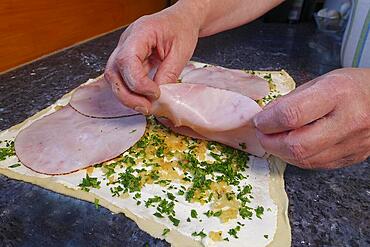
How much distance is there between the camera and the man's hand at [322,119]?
70 cm

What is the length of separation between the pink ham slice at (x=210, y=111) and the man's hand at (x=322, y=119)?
15 centimetres

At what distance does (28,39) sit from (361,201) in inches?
51.1

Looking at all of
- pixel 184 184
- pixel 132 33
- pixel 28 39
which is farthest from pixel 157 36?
pixel 28 39

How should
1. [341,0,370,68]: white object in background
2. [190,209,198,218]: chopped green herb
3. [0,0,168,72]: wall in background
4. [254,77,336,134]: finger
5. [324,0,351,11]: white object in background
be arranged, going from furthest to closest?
1. [324,0,351,11]: white object in background
2. [0,0,168,72]: wall in background
3. [341,0,370,68]: white object in background
4. [190,209,198,218]: chopped green herb
5. [254,77,336,134]: finger

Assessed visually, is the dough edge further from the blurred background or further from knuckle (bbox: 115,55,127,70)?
the blurred background

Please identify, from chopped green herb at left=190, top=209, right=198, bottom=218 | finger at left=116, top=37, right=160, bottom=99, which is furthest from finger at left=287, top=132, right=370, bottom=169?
finger at left=116, top=37, right=160, bottom=99

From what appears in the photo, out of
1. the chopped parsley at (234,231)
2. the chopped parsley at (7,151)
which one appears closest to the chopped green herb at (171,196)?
the chopped parsley at (234,231)

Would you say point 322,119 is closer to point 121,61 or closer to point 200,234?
point 200,234

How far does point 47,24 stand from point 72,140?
0.74 meters

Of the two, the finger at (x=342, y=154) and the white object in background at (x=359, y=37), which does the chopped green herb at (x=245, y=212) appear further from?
the white object in background at (x=359, y=37)

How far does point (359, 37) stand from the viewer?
1.26 meters

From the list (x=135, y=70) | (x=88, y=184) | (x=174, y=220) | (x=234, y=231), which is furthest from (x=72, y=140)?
(x=234, y=231)

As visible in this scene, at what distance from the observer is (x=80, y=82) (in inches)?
54.1

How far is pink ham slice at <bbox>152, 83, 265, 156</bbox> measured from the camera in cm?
92
